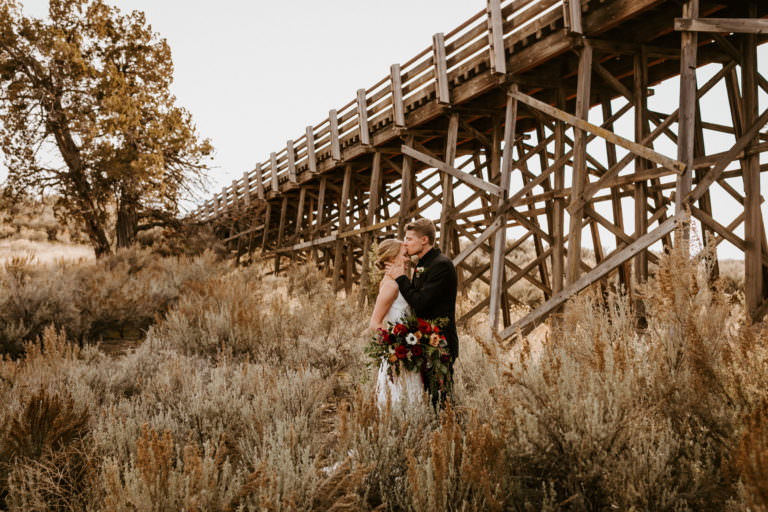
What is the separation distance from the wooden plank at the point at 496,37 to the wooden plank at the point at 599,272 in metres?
2.88

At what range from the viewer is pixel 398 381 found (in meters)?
3.18

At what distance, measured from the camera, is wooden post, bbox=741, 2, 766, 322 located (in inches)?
189

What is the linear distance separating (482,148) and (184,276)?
7019 mm

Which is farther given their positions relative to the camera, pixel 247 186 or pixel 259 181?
pixel 247 186

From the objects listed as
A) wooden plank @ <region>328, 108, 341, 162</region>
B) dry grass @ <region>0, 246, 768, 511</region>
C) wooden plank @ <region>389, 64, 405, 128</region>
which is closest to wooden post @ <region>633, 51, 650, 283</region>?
dry grass @ <region>0, 246, 768, 511</region>

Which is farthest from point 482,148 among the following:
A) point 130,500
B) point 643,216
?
point 130,500

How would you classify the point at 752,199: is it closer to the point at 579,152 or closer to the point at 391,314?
the point at 579,152

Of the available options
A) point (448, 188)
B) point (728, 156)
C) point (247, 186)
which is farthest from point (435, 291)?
point (247, 186)

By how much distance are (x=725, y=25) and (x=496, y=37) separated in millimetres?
2678

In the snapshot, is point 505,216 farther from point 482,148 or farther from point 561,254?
point 482,148

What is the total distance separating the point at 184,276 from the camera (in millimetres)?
10102

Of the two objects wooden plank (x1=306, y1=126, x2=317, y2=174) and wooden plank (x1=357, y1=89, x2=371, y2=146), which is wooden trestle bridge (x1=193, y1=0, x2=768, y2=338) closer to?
wooden plank (x1=357, y1=89, x2=371, y2=146)

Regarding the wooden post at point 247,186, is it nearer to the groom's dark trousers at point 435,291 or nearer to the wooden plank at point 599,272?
the wooden plank at point 599,272

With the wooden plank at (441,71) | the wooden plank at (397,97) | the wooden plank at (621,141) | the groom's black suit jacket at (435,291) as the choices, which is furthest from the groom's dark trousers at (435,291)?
the wooden plank at (397,97)
